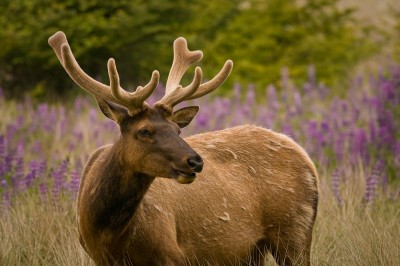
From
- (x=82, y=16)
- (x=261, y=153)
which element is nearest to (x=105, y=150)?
(x=261, y=153)

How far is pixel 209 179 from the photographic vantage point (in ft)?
19.9

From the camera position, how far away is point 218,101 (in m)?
13.1

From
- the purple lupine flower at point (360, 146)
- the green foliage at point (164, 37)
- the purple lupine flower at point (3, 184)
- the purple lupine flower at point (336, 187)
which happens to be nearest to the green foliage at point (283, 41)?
the green foliage at point (164, 37)

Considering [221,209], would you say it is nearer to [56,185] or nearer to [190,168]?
[190,168]

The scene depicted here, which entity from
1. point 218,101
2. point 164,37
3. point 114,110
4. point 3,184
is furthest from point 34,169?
point 164,37

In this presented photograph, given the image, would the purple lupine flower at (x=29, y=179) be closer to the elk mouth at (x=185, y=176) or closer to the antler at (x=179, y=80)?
the antler at (x=179, y=80)

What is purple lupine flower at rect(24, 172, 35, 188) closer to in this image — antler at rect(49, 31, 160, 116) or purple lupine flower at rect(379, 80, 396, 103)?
antler at rect(49, 31, 160, 116)

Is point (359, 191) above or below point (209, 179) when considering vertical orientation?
below

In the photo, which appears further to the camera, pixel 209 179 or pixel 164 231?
pixel 209 179

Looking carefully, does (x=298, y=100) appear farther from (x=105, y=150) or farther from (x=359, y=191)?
(x=105, y=150)

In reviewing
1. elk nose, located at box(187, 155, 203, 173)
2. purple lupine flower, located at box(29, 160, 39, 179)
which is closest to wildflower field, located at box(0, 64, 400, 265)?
purple lupine flower, located at box(29, 160, 39, 179)

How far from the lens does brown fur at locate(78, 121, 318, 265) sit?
538 cm

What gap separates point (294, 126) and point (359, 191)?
3.53 meters

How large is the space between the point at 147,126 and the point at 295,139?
4.97 metres
